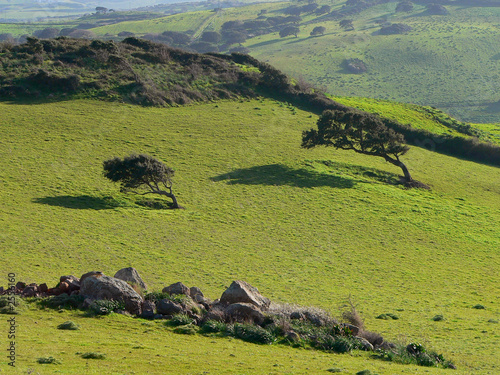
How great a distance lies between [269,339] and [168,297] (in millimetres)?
4883

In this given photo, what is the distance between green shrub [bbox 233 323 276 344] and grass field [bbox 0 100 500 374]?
663 mm

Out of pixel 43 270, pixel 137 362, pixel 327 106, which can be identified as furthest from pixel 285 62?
pixel 137 362

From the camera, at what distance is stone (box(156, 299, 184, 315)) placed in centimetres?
2133

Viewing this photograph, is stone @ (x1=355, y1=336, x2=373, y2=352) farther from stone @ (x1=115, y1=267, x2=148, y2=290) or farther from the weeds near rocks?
stone @ (x1=115, y1=267, x2=148, y2=290)

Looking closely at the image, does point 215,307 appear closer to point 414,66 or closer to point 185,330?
point 185,330

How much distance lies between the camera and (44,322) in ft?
63.3

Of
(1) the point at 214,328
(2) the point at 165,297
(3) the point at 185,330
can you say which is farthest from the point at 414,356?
(2) the point at 165,297

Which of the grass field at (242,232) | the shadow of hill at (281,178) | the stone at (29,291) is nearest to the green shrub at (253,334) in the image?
the grass field at (242,232)

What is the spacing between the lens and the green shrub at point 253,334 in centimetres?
2002

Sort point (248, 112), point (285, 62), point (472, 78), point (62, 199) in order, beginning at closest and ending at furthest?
point (62, 199) < point (248, 112) < point (472, 78) < point (285, 62)

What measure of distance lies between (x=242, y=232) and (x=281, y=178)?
16495mm

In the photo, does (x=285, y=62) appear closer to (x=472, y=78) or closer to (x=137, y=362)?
(x=472, y=78)

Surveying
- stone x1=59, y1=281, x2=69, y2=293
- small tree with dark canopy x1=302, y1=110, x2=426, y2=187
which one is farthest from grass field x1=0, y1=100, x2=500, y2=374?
small tree with dark canopy x1=302, y1=110, x2=426, y2=187

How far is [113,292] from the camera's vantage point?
2114 centimetres
